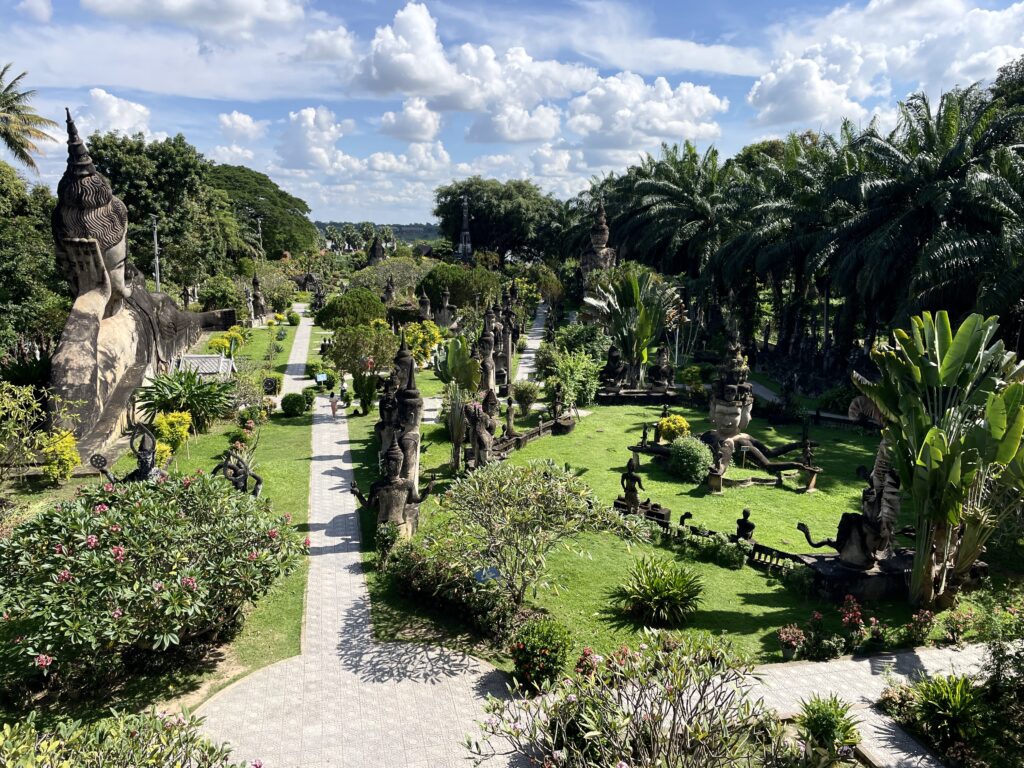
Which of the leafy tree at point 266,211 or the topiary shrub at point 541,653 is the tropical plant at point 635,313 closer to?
the topiary shrub at point 541,653

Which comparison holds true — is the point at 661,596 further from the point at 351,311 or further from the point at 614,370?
the point at 351,311

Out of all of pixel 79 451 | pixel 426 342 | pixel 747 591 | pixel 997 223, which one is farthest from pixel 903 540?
pixel 426 342

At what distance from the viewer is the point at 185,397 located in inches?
903

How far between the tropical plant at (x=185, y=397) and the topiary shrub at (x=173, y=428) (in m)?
1.06

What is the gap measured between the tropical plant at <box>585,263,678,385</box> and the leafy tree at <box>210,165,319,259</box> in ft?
192

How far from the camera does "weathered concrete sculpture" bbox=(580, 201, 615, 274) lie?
51.8 meters

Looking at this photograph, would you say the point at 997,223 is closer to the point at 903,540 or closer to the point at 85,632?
the point at 903,540

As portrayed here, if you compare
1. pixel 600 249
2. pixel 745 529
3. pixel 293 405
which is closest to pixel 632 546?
pixel 745 529

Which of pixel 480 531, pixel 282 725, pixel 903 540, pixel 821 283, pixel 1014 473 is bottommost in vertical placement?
pixel 282 725

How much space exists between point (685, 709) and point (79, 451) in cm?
1808

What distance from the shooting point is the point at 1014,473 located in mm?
11305

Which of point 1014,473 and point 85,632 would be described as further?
point 1014,473

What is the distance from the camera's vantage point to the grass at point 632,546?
12.1m

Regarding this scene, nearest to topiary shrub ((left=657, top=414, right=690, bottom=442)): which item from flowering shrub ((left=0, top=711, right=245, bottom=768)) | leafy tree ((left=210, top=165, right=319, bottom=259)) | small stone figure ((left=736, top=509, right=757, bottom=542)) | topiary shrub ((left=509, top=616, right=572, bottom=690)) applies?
small stone figure ((left=736, top=509, right=757, bottom=542))
